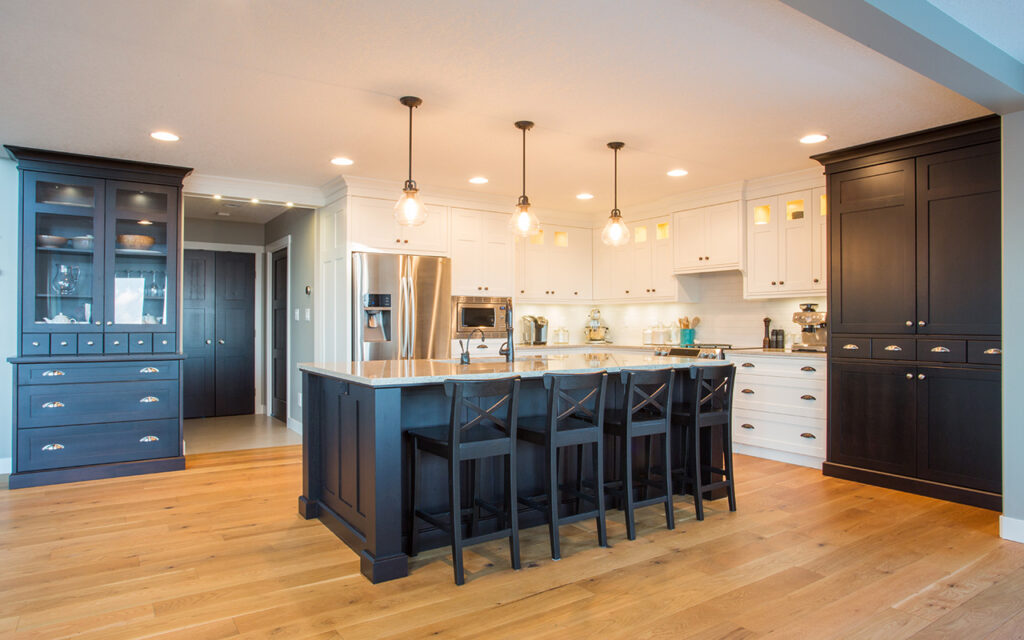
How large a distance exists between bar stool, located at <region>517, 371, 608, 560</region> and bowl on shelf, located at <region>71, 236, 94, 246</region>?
3.72 meters

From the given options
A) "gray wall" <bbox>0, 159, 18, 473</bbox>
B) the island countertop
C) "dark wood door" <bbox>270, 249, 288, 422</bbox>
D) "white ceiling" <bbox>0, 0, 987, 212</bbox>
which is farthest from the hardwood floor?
"dark wood door" <bbox>270, 249, 288, 422</bbox>

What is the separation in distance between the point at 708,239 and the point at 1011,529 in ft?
10.7

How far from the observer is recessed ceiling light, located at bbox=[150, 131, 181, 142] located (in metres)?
4.12

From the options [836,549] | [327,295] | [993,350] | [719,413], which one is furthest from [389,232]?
[993,350]

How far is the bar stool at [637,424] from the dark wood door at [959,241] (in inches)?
79.1

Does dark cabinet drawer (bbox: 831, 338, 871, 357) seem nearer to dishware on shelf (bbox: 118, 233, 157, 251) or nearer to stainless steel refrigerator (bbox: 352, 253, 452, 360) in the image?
stainless steel refrigerator (bbox: 352, 253, 452, 360)

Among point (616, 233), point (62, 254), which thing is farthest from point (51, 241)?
point (616, 233)

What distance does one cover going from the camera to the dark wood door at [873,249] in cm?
421

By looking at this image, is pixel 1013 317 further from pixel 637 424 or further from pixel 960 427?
pixel 637 424

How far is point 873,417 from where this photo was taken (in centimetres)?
437

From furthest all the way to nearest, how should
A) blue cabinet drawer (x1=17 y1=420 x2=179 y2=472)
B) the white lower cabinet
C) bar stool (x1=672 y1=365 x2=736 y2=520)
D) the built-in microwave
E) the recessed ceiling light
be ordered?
the built-in microwave < the white lower cabinet < blue cabinet drawer (x1=17 y1=420 x2=179 y2=472) < the recessed ceiling light < bar stool (x1=672 y1=365 x2=736 y2=520)

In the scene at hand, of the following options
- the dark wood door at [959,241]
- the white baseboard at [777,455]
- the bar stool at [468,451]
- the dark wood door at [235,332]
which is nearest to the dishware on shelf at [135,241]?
the dark wood door at [235,332]

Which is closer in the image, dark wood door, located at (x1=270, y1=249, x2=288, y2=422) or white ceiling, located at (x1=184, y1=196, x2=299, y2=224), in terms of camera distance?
white ceiling, located at (x1=184, y1=196, x2=299, y2=224)

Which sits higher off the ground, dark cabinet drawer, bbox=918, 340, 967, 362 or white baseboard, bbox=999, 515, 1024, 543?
dark cabinet drawer, bbox=918, 340, 967, 362
